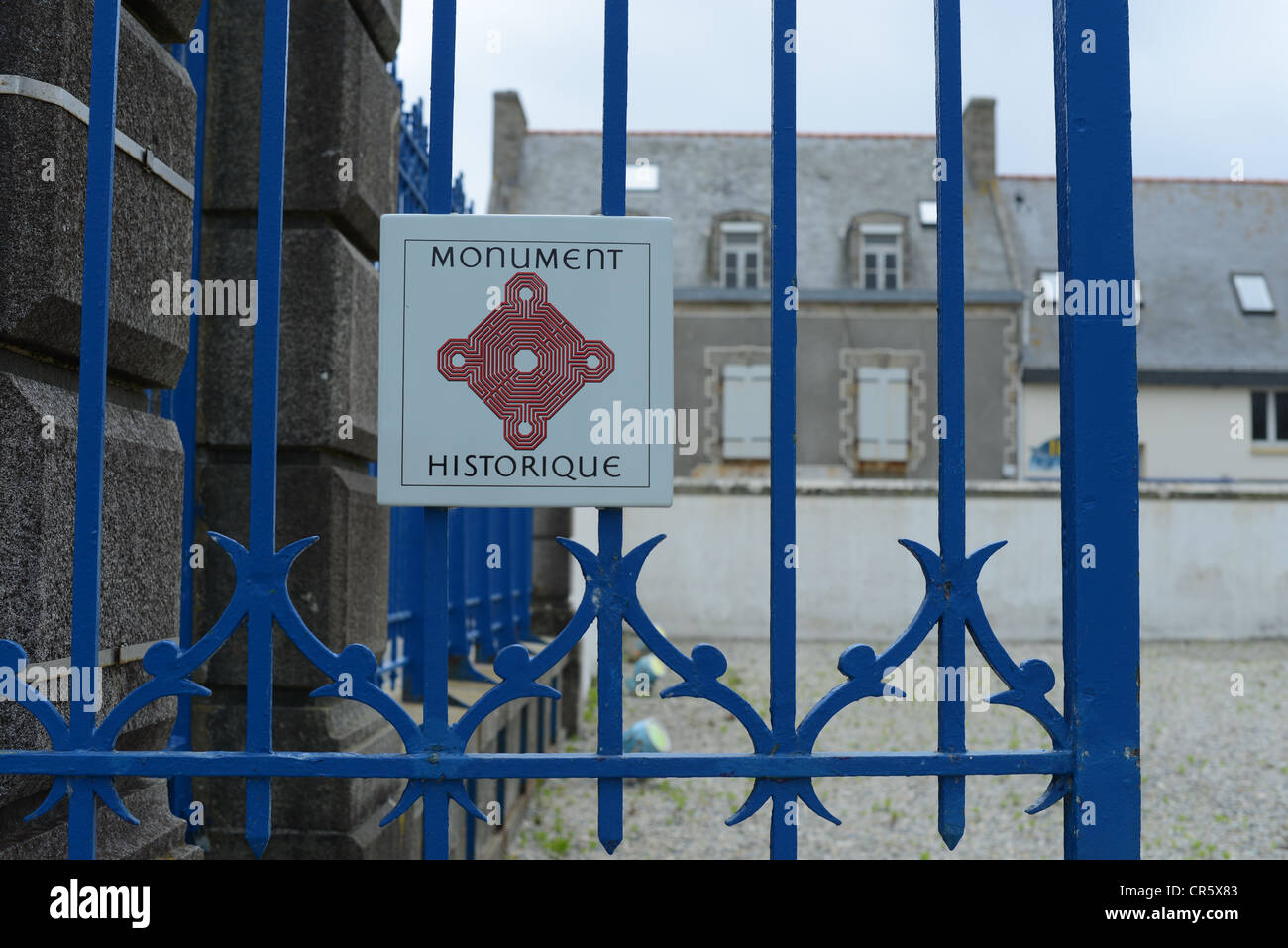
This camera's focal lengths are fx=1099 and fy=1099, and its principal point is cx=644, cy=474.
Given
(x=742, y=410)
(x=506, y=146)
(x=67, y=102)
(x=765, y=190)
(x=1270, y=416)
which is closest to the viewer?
(x=67, y=102)

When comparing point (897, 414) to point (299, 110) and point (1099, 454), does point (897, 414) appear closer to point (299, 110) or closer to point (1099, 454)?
point (299, 110)

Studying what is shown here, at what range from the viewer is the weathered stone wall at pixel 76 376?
167 cm

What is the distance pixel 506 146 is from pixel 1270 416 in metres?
17.5

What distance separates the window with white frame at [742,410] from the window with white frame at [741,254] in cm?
183

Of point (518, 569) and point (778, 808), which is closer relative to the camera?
point (778, 808)

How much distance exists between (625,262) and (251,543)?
69 cm

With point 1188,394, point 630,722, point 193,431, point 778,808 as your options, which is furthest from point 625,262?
point 1188,394


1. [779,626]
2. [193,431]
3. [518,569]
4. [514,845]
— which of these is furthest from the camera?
[518,569]

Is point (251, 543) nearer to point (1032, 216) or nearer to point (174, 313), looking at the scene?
point (174, 313)

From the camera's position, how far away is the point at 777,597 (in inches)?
63.1

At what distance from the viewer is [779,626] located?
1607 millimetres

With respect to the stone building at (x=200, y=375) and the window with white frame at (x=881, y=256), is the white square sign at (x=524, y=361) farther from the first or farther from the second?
the window with white frame at (x=881, y=256)

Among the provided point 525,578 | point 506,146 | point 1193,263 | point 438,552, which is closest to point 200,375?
point 438,552

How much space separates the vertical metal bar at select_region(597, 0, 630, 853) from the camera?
160 centimetres
